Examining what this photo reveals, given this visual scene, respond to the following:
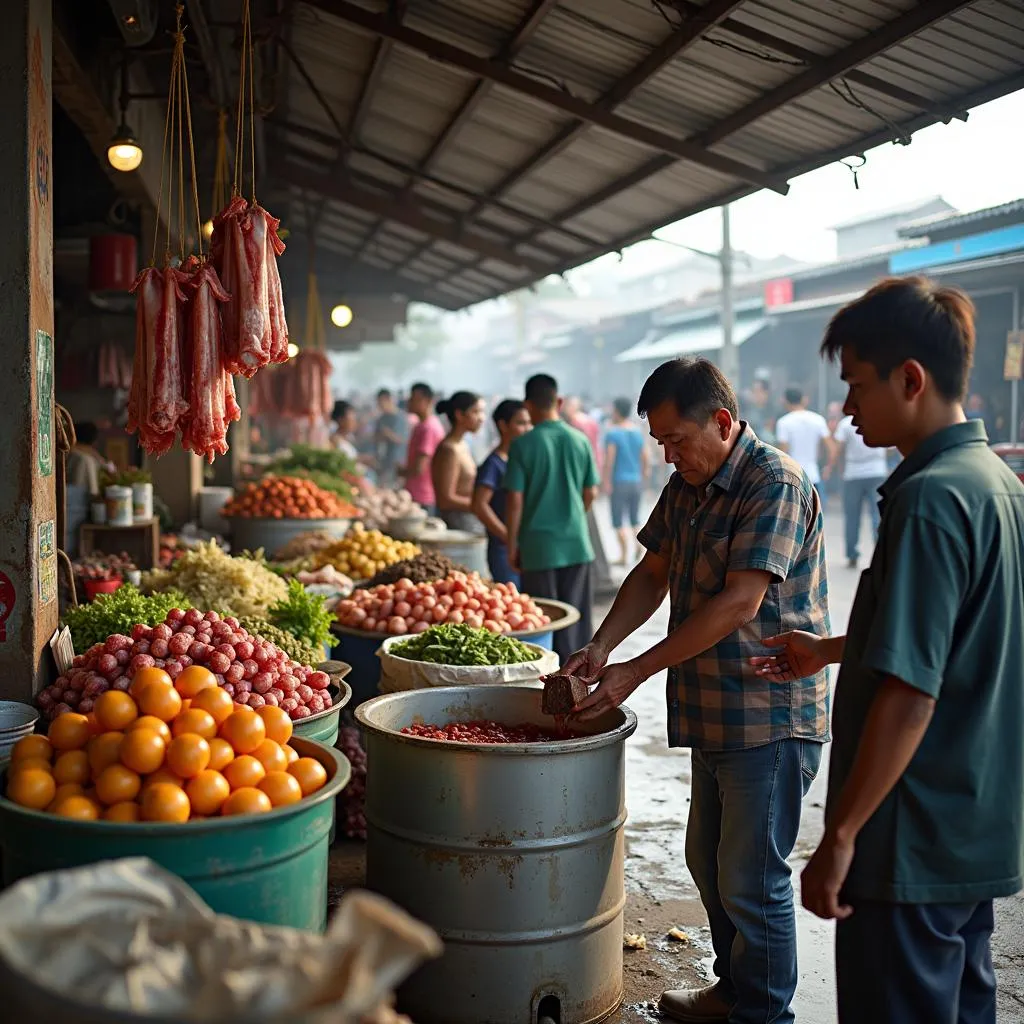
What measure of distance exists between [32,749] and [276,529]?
6372mm

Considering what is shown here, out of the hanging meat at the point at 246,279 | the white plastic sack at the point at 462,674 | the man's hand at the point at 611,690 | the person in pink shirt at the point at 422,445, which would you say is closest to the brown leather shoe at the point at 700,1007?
the man's hand at the point at 611,690

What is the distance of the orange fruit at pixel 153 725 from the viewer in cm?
257

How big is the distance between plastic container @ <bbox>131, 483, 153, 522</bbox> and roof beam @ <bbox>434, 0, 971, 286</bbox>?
14.8 ft

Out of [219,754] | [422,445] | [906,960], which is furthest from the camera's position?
[422,445]

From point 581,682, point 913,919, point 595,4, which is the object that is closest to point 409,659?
point 581,682

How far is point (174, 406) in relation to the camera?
13.3 feet

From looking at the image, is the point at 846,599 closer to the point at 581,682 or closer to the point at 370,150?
the point at 370,150

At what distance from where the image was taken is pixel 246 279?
404 centimetres

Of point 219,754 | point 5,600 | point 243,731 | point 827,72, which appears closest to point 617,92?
point 827,72

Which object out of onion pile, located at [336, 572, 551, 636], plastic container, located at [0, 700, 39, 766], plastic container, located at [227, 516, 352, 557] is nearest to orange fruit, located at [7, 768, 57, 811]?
plastic container, located at [0, 700, 39, 766]

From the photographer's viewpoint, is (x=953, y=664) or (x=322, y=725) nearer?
(x=953, y=664)

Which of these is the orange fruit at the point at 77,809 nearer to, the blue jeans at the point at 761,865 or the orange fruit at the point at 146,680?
the orange fruit at the point at 146,680

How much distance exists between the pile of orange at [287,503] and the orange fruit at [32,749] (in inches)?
251

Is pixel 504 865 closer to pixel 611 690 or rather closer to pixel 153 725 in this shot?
pixel 611 690
